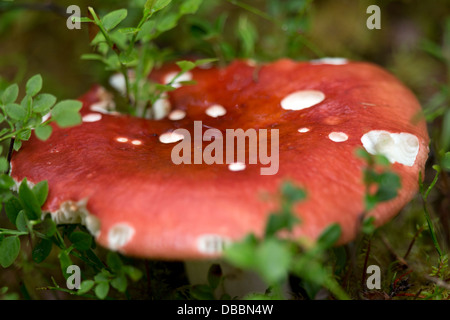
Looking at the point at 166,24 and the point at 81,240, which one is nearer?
the point at 81,240

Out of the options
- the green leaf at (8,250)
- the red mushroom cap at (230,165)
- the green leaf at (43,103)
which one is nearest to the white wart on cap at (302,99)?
the red mushroom cap at (230,165)

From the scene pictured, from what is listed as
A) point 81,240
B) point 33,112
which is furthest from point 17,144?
point 81,240

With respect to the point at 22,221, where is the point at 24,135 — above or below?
above

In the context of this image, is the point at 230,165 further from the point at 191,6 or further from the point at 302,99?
the point at 191,6

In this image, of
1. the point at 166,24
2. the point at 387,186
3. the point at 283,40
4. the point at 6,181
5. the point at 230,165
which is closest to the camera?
the point at 387,186

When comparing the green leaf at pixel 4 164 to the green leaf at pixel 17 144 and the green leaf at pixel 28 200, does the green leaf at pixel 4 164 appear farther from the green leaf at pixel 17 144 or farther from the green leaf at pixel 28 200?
the green leaf at pixel 28 200

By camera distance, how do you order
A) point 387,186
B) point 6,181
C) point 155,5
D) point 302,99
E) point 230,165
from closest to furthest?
point 387,186
point 230,165
point 6,181
point 155,5
point 302,99

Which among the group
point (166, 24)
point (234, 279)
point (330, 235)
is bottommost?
point (234, 279)
